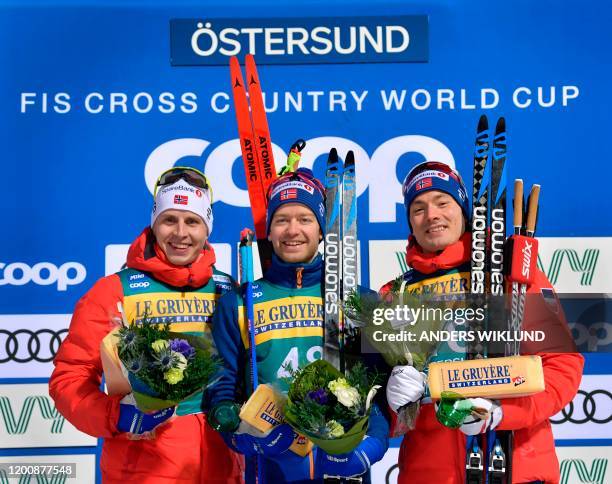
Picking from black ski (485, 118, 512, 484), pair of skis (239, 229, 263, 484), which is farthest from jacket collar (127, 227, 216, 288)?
black ski (485, 118, 512, 484)

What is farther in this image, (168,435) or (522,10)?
(522,10)

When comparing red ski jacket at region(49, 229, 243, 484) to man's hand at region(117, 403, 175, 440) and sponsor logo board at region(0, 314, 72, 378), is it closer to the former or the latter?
man's hand at region(117, 403, 175, 440)

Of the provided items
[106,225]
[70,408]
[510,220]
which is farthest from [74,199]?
[510,220]

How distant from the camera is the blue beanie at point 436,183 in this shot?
4.17 meters

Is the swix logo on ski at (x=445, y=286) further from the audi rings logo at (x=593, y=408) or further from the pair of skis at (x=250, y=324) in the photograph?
the audi rings logo at (x=593, y=408)

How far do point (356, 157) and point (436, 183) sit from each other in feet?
3.60

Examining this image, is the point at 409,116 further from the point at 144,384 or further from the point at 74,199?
the point at 144,384

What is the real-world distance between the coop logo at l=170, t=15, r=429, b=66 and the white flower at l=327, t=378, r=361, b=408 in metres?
2.39

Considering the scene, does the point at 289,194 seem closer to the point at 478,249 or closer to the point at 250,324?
the point at 250,324

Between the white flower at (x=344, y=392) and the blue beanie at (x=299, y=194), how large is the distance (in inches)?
36.2

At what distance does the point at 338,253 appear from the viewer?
4039mm

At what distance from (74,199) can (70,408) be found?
1499 millimetres

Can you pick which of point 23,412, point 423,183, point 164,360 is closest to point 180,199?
point 164,360

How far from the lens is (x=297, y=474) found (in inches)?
152
